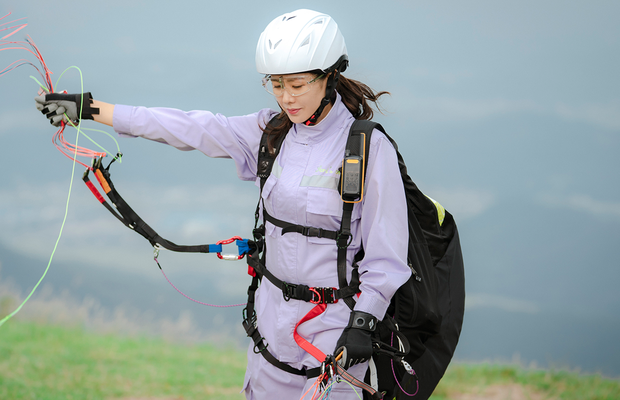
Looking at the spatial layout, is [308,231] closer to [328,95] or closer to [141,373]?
[328,95]

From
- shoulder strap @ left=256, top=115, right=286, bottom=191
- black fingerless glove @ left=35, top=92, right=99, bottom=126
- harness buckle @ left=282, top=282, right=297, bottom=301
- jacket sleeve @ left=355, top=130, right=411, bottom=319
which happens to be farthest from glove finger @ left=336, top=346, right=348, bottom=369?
black fingerless glove @ left=35, top=92, right=99, bottom=126

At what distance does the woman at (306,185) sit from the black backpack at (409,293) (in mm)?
35

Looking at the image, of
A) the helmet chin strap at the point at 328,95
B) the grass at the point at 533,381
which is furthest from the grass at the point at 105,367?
the helmet chin strap at the point at 328,95

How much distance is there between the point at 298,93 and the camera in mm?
1833

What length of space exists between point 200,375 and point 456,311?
226 centimetres

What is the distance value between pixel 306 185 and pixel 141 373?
2625 millimetres

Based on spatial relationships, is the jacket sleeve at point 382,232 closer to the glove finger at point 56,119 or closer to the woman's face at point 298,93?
the woman's face at point 298,93

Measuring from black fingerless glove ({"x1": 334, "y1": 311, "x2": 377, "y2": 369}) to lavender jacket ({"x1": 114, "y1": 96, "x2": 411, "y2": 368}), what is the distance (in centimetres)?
3

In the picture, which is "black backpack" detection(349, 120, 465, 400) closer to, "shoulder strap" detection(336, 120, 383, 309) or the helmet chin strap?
"shoulder strap" detection(336, 120, 383, 309)

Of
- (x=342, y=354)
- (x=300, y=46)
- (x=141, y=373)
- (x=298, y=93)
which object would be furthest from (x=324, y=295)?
(x=141, y=373)

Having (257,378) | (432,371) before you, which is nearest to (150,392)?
(257,378)

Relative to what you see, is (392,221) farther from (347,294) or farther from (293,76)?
(293,76)

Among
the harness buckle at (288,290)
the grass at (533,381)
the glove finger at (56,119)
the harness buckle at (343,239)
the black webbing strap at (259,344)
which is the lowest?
the grass at (533,381)

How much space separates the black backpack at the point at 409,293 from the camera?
6.05 feet
